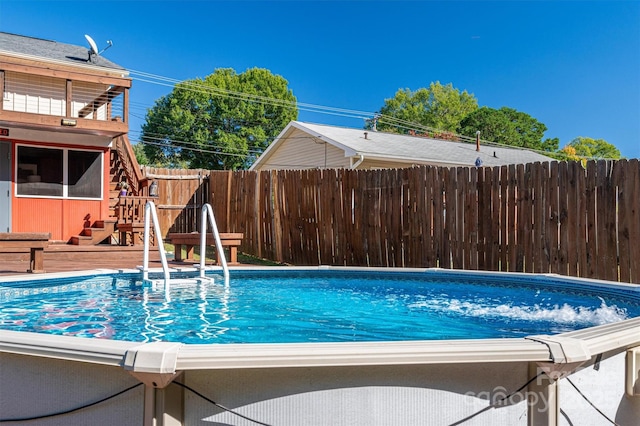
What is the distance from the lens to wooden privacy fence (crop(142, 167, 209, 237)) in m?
14.8

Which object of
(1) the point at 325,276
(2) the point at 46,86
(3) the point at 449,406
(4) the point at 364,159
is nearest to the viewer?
(3) the point at 449,406

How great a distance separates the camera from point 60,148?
12172 millimetres

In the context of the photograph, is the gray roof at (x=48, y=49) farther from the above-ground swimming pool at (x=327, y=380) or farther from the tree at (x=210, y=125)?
the tree at (x=210, y=125)

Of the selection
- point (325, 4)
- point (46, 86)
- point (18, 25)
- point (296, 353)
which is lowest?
point (296, 353)

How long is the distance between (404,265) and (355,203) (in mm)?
1511

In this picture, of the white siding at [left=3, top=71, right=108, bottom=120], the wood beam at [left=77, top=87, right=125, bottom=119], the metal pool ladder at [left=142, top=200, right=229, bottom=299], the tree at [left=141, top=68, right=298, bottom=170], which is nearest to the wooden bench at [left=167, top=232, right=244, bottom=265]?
the metal pool ladder at [left=142, top=200, right=229, bottom=299]

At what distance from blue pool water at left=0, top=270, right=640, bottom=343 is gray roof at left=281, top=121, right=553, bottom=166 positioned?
936 centimetres

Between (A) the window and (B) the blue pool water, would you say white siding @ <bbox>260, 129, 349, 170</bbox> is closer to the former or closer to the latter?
(A) the window

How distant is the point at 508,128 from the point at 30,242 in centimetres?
3877

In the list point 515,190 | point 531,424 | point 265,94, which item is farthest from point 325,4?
point 531,424

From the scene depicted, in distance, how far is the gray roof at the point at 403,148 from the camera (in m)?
16.1

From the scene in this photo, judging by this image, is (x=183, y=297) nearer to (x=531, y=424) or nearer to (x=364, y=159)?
(x=531, y=424)

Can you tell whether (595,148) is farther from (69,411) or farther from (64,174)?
(69,411)

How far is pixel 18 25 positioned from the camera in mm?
20531
